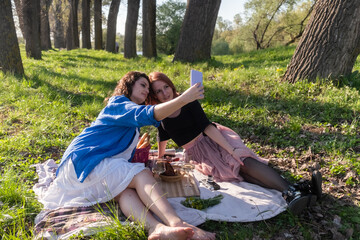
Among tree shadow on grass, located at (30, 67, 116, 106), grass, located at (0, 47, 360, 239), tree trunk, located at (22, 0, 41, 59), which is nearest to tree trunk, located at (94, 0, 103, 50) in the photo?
tree trunk, located at (22, 0, 41, 59)

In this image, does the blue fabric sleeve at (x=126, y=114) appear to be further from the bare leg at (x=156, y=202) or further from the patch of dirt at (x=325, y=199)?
the patch of dirt at (x=325, y=199)

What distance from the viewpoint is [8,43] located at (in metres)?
6.49

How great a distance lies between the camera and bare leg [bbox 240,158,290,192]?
Answer: 2.86 meters

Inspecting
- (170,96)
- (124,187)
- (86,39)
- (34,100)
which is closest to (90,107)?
(34,100)

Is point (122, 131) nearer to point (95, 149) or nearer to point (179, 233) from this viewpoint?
point (95, 149)

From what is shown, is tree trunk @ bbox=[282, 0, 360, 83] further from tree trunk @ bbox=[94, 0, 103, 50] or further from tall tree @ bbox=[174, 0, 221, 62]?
tree trunk @ bbox=[94, 0, 103, 50]

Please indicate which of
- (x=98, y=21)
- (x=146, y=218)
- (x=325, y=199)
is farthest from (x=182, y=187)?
(x=98, y=21)

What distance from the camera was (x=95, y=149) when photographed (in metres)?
2.52

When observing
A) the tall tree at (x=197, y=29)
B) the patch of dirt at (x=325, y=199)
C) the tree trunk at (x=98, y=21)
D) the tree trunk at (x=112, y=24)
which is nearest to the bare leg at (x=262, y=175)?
the patch of dirt at (x=325, y=199)

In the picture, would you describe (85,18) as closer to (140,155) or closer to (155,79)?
(155,79)

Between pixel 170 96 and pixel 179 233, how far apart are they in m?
1.66

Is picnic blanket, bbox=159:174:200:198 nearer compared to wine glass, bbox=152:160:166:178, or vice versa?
picnic blanket, bbox=159:174:200:198

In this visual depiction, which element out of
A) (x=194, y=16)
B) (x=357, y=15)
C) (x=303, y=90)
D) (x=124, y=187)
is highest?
(x=194, y=16)

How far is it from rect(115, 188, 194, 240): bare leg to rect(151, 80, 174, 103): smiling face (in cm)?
119
